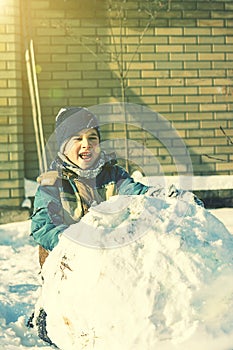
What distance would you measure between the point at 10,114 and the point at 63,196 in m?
4.59

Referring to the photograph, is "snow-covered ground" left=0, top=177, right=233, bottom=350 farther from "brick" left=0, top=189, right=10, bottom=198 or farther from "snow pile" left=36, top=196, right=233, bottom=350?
"brick" left=0, top=189, right=10, bottom=198

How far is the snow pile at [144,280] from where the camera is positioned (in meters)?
2.42

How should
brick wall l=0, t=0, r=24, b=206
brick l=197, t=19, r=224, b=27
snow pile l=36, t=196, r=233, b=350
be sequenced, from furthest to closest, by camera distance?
brick l=197, t=19, r=224, b=27 → brick wall l=0, t=0, r=24, b=206 → snow pile l=36, t=196, r=233, b=350

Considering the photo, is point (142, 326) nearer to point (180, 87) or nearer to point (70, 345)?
point (70, 345)

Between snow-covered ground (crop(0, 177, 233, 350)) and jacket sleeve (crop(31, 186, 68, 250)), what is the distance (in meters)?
0.23

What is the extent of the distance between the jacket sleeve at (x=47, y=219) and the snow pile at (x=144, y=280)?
26 cm

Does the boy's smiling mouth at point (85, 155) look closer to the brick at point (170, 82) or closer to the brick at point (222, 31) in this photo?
the brick at point (170, 82)

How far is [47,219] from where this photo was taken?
3.18m

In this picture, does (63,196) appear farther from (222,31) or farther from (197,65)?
(222,31)

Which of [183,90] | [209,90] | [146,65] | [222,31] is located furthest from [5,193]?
[222,31]

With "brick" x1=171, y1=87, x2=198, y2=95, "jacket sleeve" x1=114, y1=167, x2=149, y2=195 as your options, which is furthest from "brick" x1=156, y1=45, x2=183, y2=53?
"jacket sleeve" x1=114, y1=167, x2=149, y2=195

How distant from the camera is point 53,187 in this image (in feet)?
11.1

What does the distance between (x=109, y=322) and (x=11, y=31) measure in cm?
603

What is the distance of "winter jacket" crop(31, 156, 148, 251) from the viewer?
3.16m
